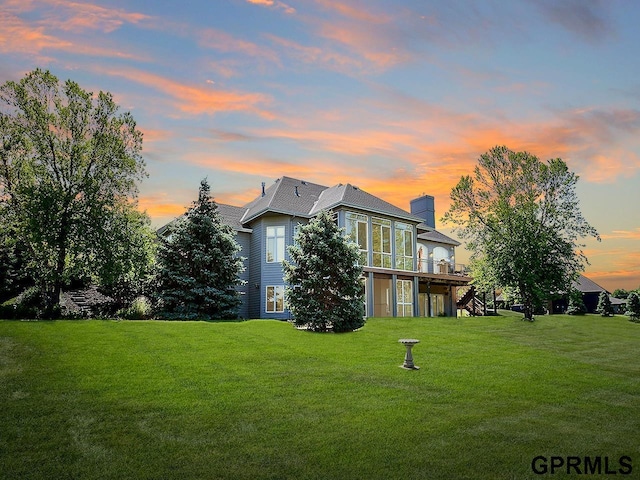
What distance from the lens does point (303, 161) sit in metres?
21.6

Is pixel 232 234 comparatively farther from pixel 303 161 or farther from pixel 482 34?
pixel 482 34

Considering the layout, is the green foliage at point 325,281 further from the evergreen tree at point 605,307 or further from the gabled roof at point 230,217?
the evergreen tree at point 605,307

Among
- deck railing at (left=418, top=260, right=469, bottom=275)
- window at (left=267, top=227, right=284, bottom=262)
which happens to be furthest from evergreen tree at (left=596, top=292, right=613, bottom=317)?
window at (left=267, top=227, right=284, bottom=262)

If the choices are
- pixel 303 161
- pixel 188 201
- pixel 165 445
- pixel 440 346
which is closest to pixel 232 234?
pixel 188 201

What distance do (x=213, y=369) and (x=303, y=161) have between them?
12.9 meters

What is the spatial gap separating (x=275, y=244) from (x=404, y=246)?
26.1 ft

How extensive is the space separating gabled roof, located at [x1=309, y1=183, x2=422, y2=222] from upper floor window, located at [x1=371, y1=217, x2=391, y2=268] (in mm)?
634

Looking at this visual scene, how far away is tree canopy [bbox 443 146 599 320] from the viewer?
28797 mm

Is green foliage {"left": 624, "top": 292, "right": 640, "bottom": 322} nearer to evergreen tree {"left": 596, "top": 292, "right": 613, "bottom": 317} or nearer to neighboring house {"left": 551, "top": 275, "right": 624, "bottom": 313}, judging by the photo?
evergreen tree {"left": 596, "top": 292, "right": 613, "bottom": 317}

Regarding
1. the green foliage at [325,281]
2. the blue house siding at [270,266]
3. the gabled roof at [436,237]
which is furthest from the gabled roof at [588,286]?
the green foliage at [325,281]

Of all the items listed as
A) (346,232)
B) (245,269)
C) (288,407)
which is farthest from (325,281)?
(288,407)

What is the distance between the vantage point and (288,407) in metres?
8.41

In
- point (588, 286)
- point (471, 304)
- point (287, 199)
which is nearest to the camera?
point (287, 199)

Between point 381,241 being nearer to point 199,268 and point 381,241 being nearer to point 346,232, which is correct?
point 346,232
